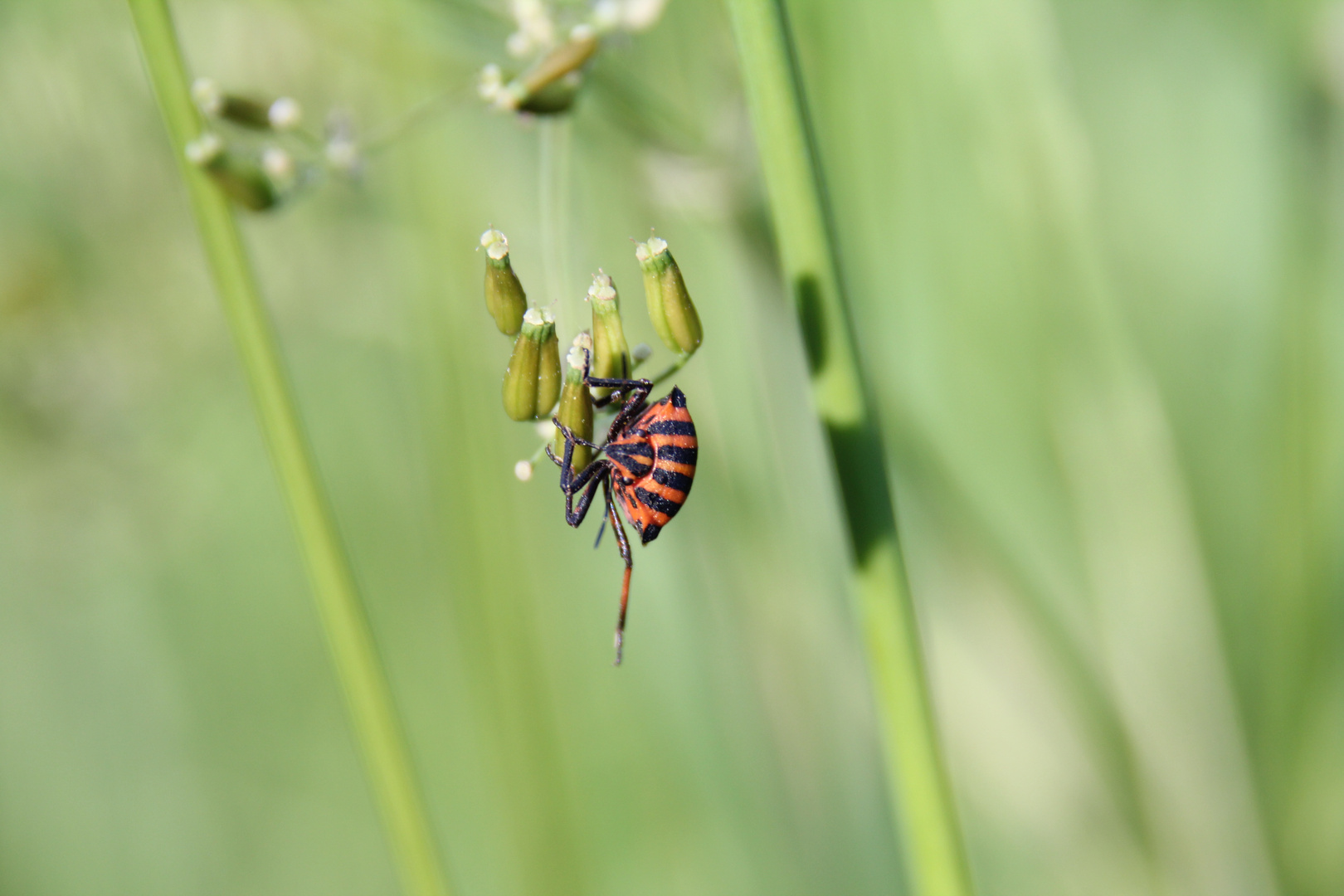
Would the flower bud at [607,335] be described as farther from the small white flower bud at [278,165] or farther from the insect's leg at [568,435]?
→ the small white flower bud at [278,165]

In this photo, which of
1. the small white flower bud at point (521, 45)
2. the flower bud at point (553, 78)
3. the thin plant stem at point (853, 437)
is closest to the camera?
the thin plant stem at point (853, 437)

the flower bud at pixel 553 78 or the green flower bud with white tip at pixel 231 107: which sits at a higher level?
the green flower bud with white tip at pixel 231 107

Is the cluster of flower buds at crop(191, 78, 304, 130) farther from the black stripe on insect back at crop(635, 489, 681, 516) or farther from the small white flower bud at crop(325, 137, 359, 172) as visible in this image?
the black stripe on insect back at crop(635, 489, 681, 516)

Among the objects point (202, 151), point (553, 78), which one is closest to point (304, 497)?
point (202, 151)

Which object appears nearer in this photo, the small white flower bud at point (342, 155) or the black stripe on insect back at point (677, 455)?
the small white flower bud at point (342, 155)

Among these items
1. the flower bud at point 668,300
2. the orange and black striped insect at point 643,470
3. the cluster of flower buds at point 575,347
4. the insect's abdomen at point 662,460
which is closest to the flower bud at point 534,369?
the cluster of flower buds at point 575,347

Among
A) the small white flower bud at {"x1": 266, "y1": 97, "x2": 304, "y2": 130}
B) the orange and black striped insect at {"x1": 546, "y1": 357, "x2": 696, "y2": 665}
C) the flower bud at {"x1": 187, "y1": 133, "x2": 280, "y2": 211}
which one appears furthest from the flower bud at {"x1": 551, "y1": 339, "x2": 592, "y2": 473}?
the small white flower bud at {"x1": 266, "y1": 97, "x2": 304, "y2": 130}
